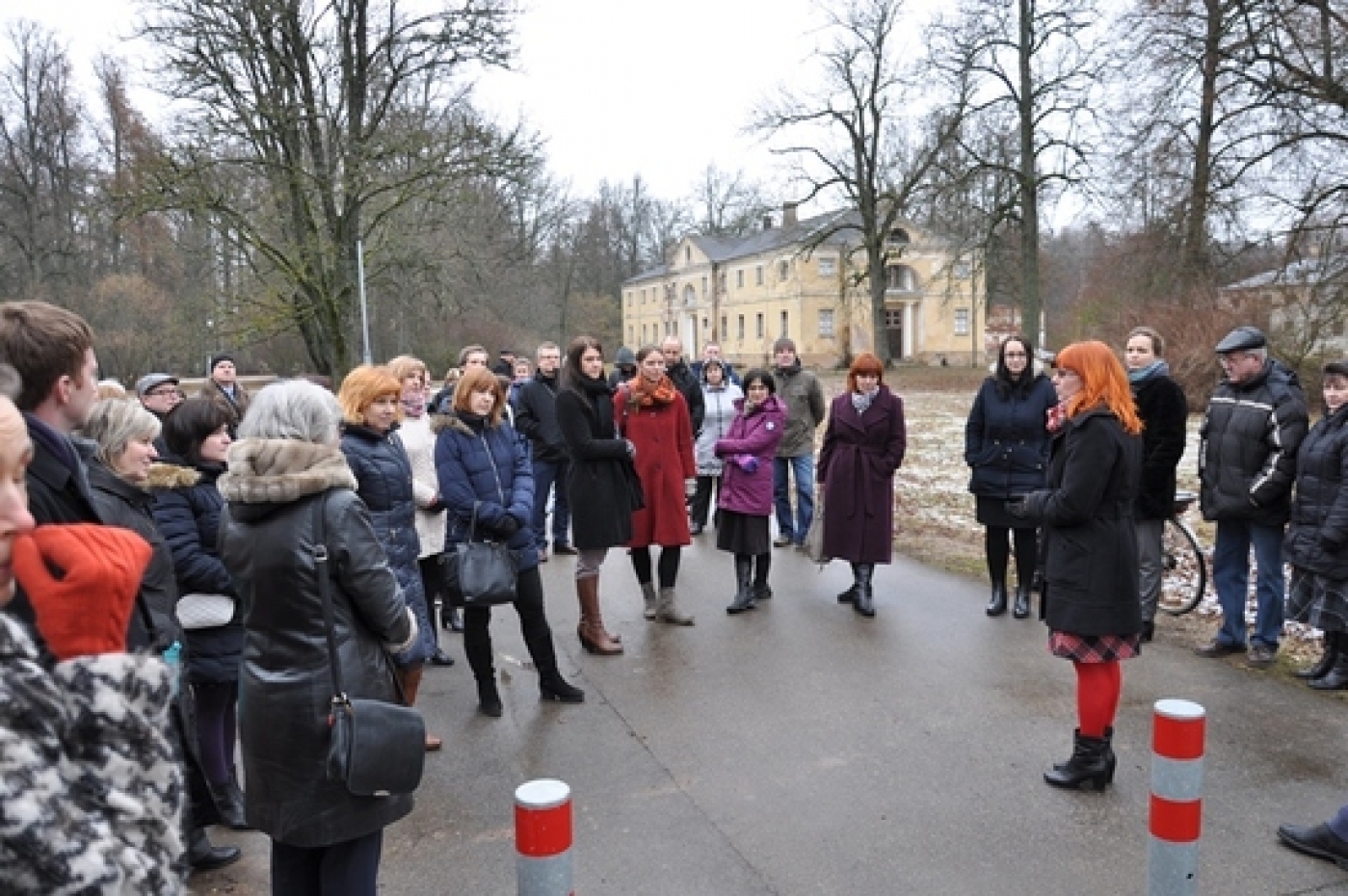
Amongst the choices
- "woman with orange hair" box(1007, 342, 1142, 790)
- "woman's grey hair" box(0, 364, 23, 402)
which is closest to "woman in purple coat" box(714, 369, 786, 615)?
"woman with orange hair" box(1007, 342, 1142, 790)

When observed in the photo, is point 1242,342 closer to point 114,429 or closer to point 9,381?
point 114,429

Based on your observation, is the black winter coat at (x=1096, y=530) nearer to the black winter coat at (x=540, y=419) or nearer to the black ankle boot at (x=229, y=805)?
the black ankle boot at (x=229, y=805)

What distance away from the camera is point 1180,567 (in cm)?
835

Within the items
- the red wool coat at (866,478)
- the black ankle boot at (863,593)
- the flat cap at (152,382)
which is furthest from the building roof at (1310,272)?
the flat cap at (152,382)

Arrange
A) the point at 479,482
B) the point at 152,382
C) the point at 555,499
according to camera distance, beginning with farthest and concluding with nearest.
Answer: the point at 555,499, the point at 152,382, the point at 479,482

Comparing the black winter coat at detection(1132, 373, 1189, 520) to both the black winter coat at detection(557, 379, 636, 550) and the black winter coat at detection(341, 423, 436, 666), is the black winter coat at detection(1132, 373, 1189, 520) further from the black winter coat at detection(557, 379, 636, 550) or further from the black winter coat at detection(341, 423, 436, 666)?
the black winter coat at detection(341, 423, 436, 666)

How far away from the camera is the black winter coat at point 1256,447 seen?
5.86m

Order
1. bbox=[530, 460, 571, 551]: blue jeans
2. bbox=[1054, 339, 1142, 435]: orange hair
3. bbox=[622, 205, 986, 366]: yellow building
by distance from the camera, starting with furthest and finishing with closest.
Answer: bbox=[622, 205, 986, 366]: yellow building
bbox=[530, 460, 571, 551]: blue jeans
bbox=[1054, 339, 1142, 435]: orange hair

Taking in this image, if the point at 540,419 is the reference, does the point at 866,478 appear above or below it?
below

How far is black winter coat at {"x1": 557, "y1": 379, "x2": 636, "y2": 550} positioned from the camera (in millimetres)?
6270

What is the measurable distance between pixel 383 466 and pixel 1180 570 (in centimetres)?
684

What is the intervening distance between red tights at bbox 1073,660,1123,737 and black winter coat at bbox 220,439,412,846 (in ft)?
9.84

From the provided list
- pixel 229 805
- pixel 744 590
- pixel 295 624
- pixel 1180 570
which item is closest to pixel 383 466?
pixel 229 805

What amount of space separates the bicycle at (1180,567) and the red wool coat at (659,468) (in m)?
3.26
